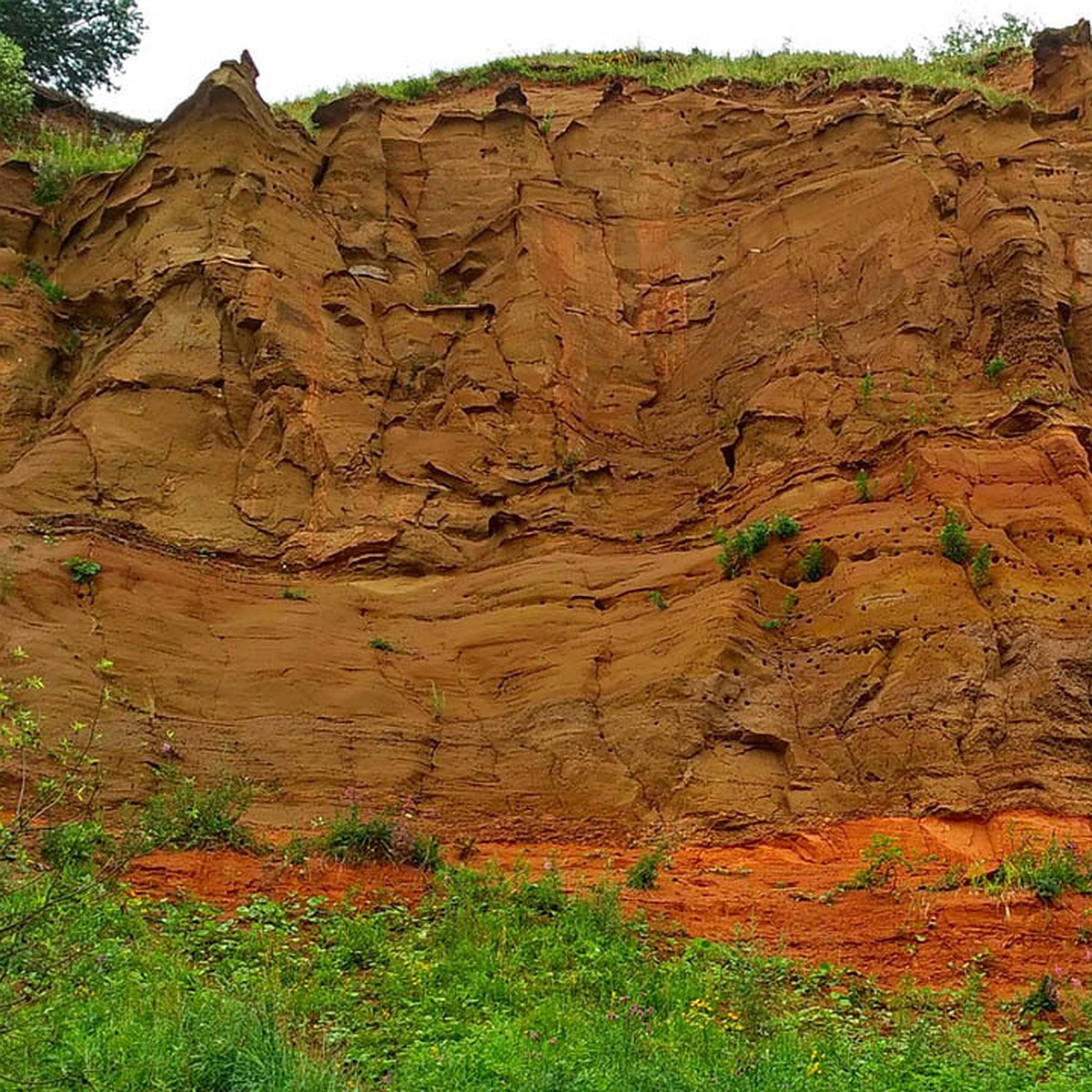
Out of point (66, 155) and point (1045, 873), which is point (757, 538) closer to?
point (1045, 873)

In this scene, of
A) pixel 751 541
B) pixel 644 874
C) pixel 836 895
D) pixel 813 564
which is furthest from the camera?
pixel 751 541

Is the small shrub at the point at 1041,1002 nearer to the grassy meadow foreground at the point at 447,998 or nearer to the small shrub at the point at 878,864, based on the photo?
the grassy meadow foreground at the point at 447,998

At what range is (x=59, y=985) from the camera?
930 cm

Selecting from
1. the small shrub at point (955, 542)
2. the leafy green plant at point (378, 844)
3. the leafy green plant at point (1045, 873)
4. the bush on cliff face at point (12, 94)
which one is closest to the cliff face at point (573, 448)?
the small shrub at point (955, 542)

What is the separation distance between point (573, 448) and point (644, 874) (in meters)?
7.14

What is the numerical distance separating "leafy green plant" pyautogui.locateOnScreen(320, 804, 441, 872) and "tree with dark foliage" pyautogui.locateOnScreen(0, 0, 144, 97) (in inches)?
890

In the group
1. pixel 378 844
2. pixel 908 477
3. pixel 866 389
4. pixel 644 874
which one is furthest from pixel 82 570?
pixel 866 389

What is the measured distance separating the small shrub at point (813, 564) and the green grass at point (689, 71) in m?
10.8

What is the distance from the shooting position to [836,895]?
473 inches

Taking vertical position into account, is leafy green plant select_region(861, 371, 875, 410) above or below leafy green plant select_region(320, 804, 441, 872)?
above

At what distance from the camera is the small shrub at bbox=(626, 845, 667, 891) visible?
39.9 ft

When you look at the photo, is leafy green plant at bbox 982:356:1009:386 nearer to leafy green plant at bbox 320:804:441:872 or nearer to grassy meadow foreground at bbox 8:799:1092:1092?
grassy meadow foreground at bbox 8:799:1092:1092

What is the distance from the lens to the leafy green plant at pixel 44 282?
19.7m

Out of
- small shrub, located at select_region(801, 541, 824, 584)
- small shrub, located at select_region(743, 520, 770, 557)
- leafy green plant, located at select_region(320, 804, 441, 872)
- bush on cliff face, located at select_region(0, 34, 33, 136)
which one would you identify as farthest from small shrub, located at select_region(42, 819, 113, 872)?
bush on cliff face, located at select_region(0, 34, 33, 136)
